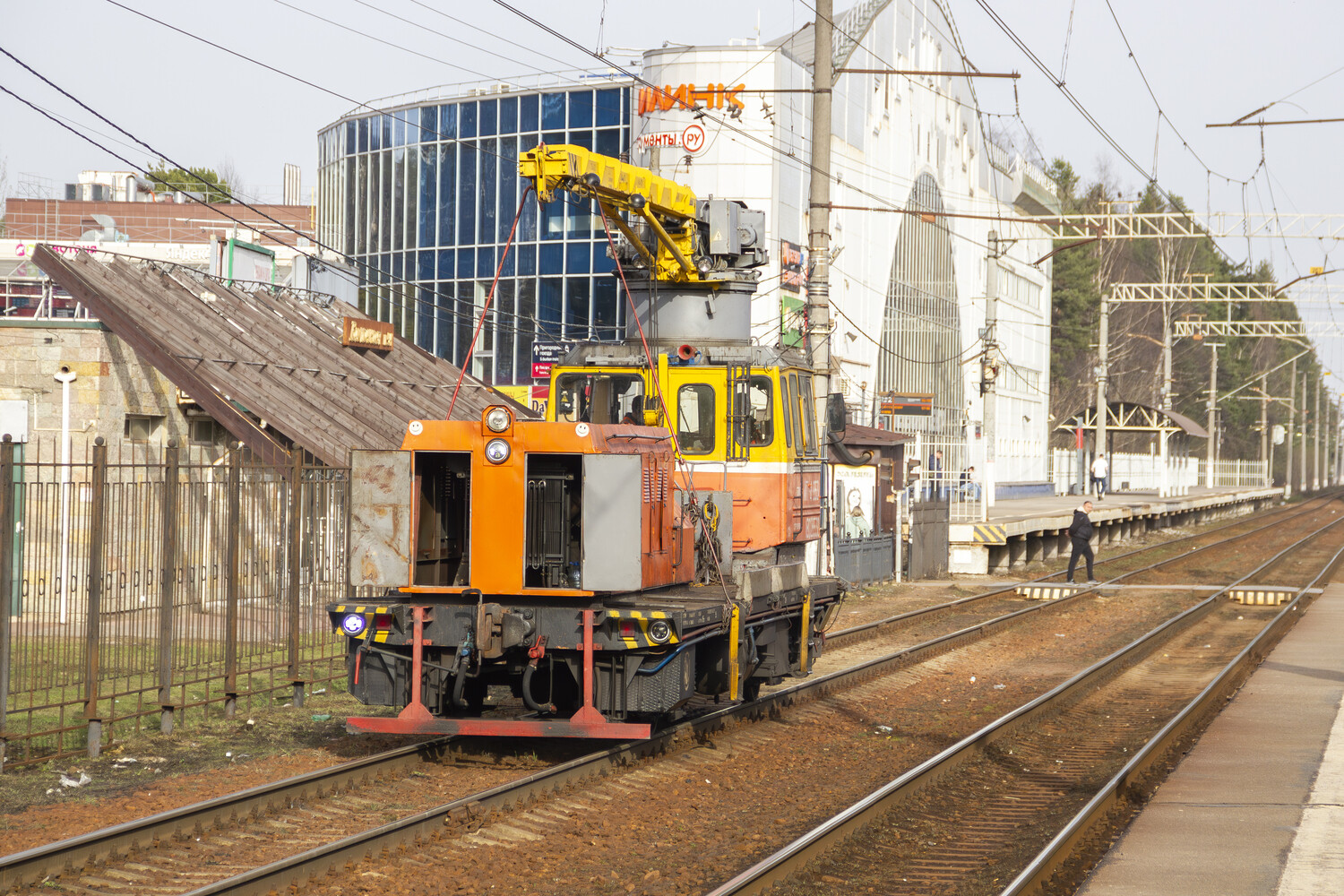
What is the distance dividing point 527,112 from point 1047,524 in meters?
20.1

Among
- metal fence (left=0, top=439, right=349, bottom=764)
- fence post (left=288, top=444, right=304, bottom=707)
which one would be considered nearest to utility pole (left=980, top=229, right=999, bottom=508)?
metal fence (left=0, top=439, right=349, bottom=764)

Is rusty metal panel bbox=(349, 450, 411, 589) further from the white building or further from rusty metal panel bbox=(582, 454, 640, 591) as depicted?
the white building

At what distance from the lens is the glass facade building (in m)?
41.9

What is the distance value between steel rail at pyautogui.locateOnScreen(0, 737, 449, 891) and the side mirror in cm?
505

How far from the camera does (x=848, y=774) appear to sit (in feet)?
36.5

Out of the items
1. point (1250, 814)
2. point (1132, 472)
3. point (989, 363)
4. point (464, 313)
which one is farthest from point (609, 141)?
point (1132, 472)

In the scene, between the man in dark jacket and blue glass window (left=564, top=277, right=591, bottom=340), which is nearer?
the man in dark jacket

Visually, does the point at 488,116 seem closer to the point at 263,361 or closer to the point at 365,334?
the point at 365,334

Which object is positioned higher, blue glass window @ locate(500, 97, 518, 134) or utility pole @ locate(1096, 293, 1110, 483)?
blue glass window @ locate(500, 97, 518, 134)

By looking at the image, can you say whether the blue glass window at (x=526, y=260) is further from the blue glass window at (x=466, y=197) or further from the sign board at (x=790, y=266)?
the sign board at (x=790, y=266)

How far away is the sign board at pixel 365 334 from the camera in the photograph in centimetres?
2703

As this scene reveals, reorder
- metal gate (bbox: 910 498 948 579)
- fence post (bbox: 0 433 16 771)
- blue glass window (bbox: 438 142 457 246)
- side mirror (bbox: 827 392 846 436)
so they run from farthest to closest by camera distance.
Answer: blue glass window (bbox: 438 142 457 246) → metal gate (bbox: 910 498 948 579) → side mirror (bbox: 827 392 846 436) → fence post (bbox: 0 433 16 771)

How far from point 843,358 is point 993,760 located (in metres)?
32.6

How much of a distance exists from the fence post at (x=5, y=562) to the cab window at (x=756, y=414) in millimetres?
5973
